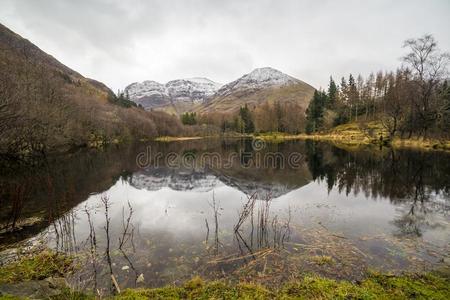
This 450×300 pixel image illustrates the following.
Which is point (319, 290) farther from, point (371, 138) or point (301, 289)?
point (371, 138)

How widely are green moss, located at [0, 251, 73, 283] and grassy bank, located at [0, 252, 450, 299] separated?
0.09 feet

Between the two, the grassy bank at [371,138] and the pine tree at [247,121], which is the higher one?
the pine tree at [247,121]

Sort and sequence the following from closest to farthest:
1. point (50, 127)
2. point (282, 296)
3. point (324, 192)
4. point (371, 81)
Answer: point (282, 296) < point (324, 192) < point (50, 127) < point (371, 81)

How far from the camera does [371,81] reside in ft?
346

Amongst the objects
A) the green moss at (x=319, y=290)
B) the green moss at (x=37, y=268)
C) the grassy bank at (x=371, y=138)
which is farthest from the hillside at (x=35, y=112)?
the grassy bank at (x=371, y=138)

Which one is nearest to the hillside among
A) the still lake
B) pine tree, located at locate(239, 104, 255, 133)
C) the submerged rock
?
the still lake

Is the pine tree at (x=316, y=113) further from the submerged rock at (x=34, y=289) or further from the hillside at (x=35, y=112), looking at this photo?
the submerged rock at (x=34, y=289)

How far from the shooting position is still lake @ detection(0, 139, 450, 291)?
348 inches

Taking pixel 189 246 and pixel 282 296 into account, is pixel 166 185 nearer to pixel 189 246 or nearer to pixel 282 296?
pixel 189 246

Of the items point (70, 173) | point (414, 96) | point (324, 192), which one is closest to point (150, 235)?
point (324, 192)

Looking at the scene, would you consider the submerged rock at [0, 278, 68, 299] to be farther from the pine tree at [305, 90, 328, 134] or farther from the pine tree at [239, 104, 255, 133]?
the pine tree at [239, 104, 255, 133]

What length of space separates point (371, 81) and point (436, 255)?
117366mm

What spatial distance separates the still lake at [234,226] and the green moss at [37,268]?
62 centimetres

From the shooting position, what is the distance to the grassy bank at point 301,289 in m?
6.57
